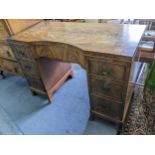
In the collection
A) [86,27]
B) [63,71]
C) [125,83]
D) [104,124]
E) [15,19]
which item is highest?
[15,19]

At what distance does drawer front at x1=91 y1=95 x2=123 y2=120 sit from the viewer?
123cm

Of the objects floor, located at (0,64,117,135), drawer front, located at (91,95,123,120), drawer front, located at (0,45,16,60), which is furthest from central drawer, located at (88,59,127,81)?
drawer front, located at (0,45,16,60)

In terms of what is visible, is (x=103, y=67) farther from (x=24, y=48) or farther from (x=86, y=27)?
(x=24, y=48)

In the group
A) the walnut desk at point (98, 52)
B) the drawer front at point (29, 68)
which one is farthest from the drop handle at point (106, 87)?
the drawer front at point (29, 68)

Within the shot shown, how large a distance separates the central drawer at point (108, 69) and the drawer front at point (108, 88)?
6 cm

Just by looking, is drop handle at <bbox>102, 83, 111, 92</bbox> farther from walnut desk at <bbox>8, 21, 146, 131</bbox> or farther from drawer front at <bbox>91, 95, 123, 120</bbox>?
drawer front at <bbox>91, 95, 123, 120</bbox>

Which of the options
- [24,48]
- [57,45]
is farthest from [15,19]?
[57,45]

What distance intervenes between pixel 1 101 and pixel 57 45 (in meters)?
1.23

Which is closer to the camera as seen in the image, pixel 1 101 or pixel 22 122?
pixel 22 122

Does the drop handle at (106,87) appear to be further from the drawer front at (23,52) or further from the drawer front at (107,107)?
the drawer front at (23,52)

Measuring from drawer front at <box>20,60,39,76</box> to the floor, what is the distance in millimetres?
400

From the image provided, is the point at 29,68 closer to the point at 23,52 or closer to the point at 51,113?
the point at 23,52

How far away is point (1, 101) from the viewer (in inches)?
76.6
